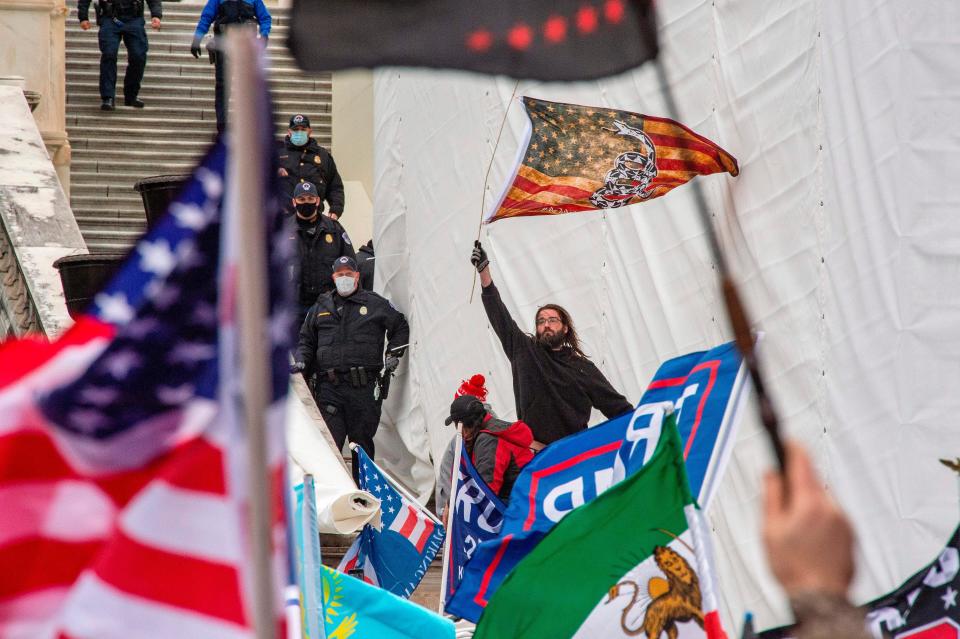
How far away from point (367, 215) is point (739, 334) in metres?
18.6

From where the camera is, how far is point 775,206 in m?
10.8

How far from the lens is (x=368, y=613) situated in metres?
7.18

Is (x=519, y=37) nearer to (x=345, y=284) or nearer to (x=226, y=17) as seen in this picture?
(x=345, y=284)

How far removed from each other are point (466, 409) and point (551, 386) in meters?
0.65

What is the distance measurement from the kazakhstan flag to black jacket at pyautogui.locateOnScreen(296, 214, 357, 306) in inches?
312

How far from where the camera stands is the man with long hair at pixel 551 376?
11.1 metres

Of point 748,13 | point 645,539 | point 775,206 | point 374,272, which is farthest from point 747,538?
point 374,272

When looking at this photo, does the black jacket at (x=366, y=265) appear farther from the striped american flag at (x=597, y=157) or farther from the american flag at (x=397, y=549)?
the striped american flag at (x=597, y=157)

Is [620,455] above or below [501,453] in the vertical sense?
below

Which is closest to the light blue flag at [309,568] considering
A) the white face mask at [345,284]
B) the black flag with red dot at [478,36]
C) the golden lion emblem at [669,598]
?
the golden lion emblem at [669,598]

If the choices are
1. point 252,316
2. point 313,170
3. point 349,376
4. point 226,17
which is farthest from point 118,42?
point 252,316

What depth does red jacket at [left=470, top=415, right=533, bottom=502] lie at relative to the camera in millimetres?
10336

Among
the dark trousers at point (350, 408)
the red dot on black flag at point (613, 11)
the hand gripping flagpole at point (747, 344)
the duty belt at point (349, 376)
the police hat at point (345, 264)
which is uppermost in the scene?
the police hat at point (345, 264)

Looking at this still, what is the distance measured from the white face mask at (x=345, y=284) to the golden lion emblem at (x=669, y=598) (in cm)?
844
